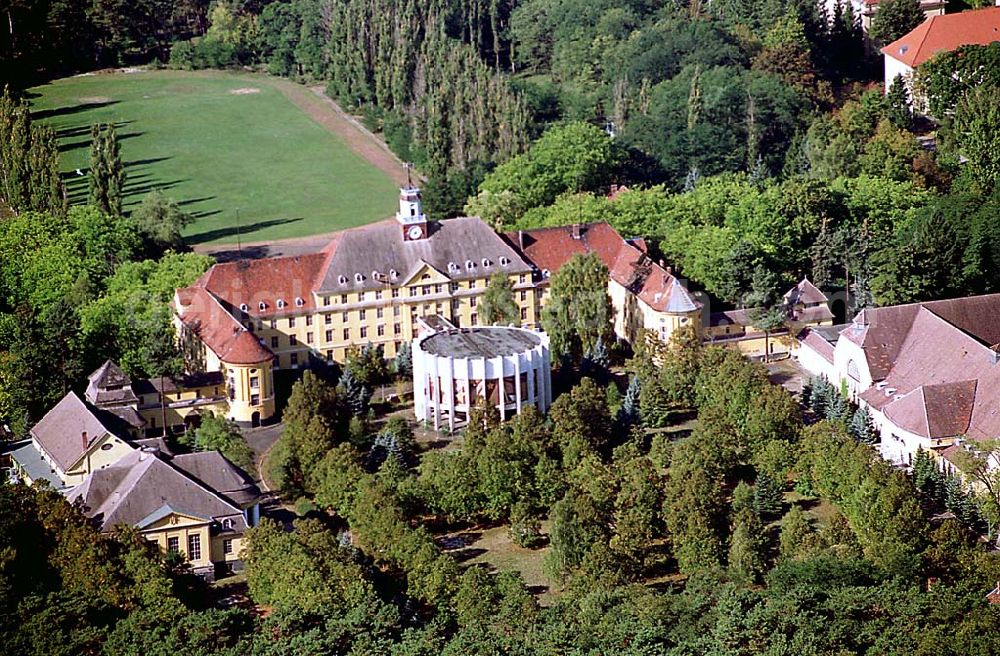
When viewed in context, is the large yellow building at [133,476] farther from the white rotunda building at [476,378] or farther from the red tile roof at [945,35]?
the red tile roof at [945,35]

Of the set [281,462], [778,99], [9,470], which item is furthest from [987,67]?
[9,470]

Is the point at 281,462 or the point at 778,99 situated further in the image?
the point at 778,99

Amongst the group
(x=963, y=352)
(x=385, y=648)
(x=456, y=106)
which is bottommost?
(x=385, y=648)

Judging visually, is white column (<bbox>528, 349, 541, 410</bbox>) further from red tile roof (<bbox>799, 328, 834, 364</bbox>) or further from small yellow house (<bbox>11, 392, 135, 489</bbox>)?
small yellow house (<bbox>11, 392, 135, 489</bbox>)

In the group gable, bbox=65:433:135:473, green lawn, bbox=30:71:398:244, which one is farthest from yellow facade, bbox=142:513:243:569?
green lawn, bbox=30:71:398:244

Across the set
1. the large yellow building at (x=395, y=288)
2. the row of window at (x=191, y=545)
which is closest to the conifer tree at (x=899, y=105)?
the large yellow building at (x=395, y=288)

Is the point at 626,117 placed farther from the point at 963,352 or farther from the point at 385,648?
the point at 385,648

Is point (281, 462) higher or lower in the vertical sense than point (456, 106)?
lower
